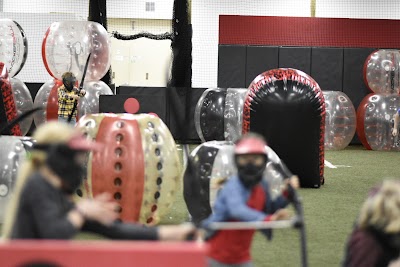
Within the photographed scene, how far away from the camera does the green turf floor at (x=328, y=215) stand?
692 cm

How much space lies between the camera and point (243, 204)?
4496mm

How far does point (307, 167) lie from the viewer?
10781 mm

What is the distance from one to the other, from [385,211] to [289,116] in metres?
6.79

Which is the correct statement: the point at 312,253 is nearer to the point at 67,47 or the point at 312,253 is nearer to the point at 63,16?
the point at 67,47

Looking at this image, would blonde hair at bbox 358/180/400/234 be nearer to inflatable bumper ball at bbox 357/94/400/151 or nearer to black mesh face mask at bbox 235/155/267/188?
black mesh face mask at bbox 235/155/267/188

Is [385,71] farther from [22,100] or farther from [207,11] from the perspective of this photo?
[22,100]

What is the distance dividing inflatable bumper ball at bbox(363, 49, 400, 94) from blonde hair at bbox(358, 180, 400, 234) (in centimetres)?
1364

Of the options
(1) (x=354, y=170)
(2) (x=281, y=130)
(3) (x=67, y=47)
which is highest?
(3) (x=67, y=47)

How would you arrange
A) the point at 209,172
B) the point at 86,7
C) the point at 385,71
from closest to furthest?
1. the point at 209,172
2. the point at 385,71
3. the point at 86,7

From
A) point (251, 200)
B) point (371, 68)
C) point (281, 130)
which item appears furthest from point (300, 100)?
point (371, 68)

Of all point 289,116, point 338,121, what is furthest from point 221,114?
point 289,116

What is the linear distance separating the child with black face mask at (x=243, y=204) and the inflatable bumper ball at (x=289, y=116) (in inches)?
229

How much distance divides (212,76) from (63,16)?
4.84m

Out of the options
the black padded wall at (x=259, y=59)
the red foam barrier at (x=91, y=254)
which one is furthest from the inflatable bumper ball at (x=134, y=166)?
the black padded wall at (x=259, y=59)
